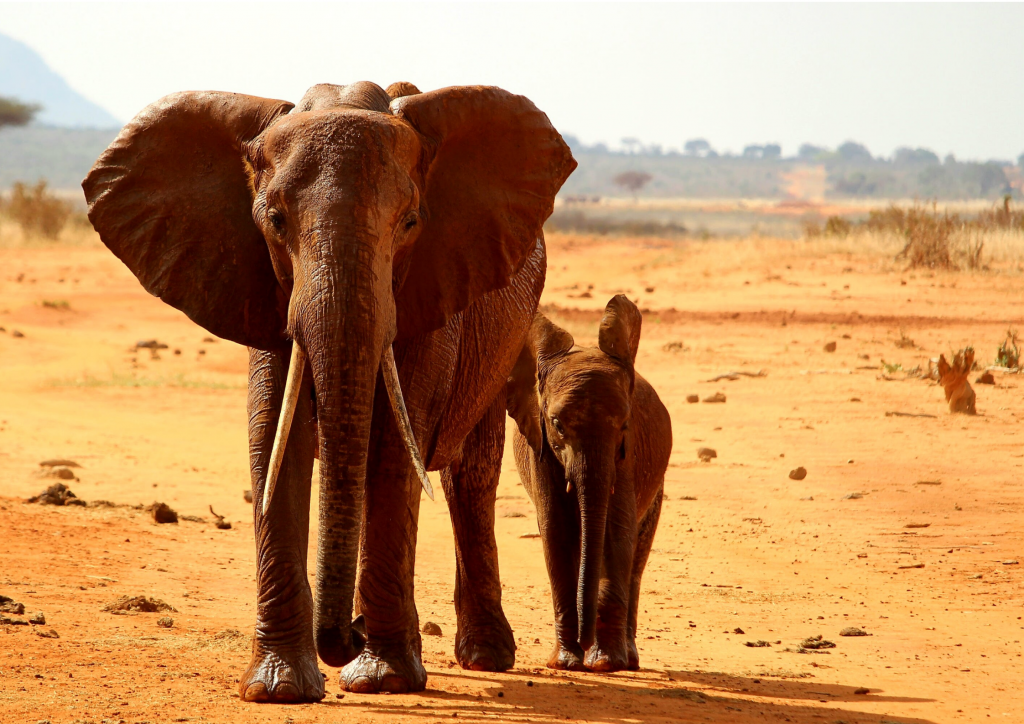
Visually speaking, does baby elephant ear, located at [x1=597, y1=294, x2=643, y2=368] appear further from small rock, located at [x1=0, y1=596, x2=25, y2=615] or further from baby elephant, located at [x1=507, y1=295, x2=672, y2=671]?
small rock, located at [x1=0, y1=596, x2=25, y2=615]

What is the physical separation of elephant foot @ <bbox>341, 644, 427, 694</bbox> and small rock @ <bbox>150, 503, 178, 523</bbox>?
15.4 ft

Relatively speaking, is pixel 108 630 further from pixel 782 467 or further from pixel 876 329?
pixel 876 329

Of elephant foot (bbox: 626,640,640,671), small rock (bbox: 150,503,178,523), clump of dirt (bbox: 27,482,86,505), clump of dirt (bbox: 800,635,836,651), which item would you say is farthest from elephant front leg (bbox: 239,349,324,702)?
clump of dirt (bbox: 27,482,86,505)

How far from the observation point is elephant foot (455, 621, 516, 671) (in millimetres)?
6227

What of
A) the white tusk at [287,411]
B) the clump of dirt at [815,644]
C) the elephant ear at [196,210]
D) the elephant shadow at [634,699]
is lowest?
the clump of dirt at [815,644]

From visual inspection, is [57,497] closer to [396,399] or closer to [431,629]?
[431,629]

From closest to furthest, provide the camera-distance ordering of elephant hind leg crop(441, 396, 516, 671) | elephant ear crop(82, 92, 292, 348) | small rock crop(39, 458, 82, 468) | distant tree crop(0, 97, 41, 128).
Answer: elephant ear crop(82, 92, 292, 348) < elephant hind leg crop(441, 396, 516, 671) < small rock crop(39, 458, 82, 468) < distant tree crop(0, 97, 41, 128)

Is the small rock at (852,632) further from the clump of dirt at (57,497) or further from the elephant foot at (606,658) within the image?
the clump of dirt at (57,497)

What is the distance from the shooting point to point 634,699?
543 cm

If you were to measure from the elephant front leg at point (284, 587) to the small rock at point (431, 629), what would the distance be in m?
2.35

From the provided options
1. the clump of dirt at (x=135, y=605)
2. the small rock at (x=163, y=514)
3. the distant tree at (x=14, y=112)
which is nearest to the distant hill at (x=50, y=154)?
the distant tree at (x=14, y=112)

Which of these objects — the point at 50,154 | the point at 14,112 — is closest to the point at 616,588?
the point at 14,112

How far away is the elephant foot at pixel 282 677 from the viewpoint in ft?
15.1

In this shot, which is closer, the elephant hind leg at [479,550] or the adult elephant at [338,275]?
the adult elephant at [338,275]
